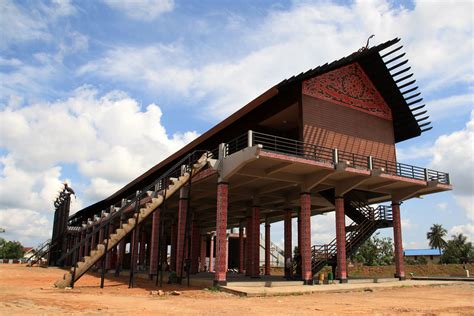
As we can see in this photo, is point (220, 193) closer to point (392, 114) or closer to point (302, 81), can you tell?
point (302, 81)

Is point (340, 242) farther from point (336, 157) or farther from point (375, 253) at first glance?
point (375, 253)

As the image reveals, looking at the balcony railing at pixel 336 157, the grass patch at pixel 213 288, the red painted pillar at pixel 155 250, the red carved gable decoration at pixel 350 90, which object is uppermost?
the red carved gable decoration at pixel 350 90

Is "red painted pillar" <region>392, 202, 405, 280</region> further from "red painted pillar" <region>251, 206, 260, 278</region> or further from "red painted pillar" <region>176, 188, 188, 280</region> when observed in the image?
"red painted pillar" <region>176, 188, 188, 280</region>

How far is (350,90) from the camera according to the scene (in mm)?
26547

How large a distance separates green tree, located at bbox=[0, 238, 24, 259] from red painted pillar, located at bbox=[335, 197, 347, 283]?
361 ft

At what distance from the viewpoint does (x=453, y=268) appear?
48.1 metres

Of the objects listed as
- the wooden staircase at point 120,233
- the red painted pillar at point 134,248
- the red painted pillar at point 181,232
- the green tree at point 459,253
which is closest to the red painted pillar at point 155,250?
the red painted pillar at point 134,248

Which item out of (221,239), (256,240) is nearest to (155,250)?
(256,240)

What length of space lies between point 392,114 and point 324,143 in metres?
8.12

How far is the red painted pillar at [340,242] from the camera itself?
23391 mm

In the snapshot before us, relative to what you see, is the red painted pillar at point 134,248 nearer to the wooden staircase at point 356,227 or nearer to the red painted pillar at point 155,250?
the red painted pillar at point 155,250

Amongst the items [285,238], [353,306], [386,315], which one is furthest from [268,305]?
[285,238]

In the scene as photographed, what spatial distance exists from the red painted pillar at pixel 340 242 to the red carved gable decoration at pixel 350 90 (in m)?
6.44

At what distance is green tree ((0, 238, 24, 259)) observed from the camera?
108 metres
